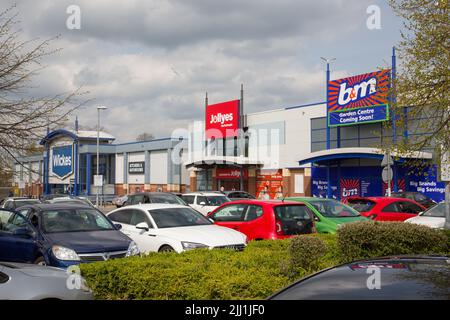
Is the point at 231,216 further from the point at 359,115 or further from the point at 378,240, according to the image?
the point at 359,115

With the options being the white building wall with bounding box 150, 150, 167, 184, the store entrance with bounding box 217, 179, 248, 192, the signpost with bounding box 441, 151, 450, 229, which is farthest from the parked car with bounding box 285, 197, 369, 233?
the white building wall with bounding box 150, 150, 167, 184

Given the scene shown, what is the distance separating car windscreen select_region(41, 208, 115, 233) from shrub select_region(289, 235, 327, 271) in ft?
16.3

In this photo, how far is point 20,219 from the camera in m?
10.8

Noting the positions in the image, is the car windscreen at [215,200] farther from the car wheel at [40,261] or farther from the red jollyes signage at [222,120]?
the red jollyes signage at [222,120]

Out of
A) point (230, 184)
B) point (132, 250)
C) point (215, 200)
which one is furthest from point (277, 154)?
point (132, 250)

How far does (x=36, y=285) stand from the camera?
5.78 metres

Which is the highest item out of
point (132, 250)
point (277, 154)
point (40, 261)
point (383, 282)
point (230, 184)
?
point (277, 154)

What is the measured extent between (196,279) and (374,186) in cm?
2972

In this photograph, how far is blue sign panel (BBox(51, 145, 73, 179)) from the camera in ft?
204

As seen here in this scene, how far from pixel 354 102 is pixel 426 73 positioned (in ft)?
73.6

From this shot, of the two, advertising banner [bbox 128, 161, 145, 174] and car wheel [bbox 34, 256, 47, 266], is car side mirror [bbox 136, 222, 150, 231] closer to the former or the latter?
car wheel [bbox 34, 256, 47, 266]

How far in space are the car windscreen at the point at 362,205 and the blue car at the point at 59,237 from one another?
8656 mm

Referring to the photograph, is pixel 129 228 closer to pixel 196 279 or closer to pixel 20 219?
pixel 20 219

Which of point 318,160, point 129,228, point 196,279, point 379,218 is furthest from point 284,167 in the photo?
point 196,279
